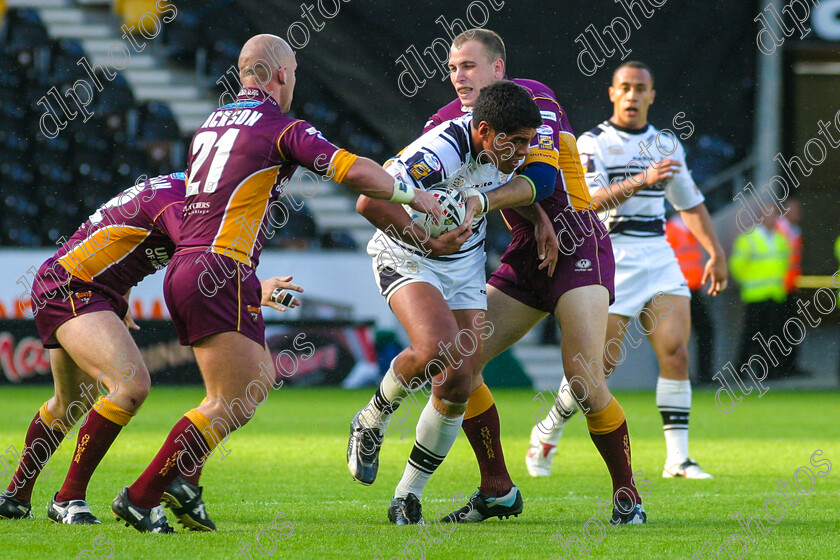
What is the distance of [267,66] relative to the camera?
4.13m

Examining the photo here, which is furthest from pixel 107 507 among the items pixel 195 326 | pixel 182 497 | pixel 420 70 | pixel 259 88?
pixel 420 70

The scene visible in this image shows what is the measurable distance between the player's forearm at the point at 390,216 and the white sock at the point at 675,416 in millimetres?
2690

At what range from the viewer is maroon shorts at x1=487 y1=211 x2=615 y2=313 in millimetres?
4695

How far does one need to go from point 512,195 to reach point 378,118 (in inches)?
410

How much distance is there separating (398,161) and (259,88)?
25.3 inches

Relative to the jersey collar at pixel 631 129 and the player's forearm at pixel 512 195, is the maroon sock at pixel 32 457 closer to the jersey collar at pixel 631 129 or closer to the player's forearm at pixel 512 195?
the player's forearm at pixel 512 195

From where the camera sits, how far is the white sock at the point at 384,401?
448 cm

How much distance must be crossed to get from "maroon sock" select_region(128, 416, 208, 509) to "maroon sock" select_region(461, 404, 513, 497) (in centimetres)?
138

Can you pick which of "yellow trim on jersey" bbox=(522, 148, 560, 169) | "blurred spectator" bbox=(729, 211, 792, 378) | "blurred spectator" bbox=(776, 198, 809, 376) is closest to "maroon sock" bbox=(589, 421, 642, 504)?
"yellow trim on jersey" bbox=(522, 148, 560, 169)

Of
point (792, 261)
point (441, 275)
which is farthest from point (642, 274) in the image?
point (792, 261)

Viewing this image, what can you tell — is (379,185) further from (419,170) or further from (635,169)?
(635,169)

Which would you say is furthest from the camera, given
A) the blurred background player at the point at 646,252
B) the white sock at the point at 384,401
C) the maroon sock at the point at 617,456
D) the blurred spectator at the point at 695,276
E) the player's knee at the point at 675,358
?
the blurred spectator at the point at 695,276

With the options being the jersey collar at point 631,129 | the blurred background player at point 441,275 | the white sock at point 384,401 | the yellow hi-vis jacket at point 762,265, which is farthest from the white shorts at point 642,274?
the yellow hi-vis jacket at point 762,265

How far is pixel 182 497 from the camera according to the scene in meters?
3.96
